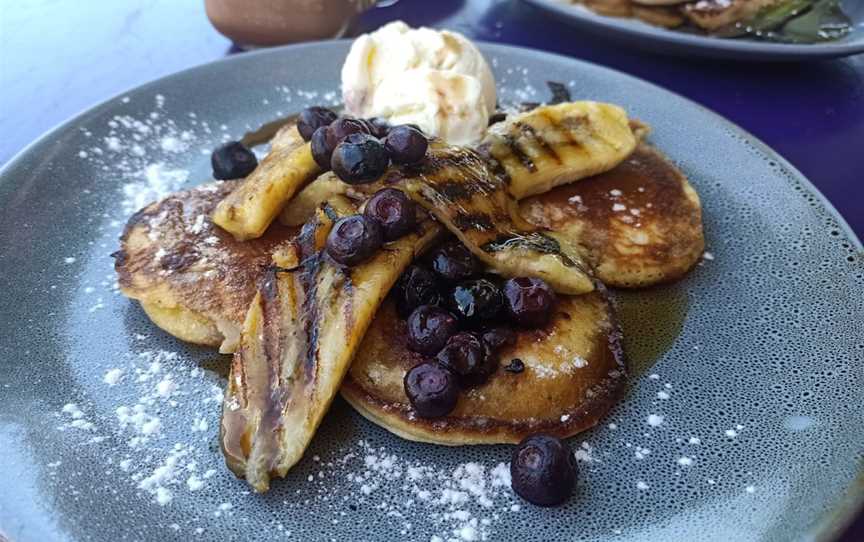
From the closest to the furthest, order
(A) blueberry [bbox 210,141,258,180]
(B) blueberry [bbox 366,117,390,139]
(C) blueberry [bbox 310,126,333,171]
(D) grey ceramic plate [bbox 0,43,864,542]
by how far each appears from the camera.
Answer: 1. (D) grey ceramic plate [bbox 0,43,864,542]
2. (C) blueberry [bbox 310,126,333,171]
3. (B) blueberry [bbox 366,117,390,139]
4. (A) blueberry [bbox 210,141,258,180]

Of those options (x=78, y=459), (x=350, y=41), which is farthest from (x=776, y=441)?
(x=350, y=41)

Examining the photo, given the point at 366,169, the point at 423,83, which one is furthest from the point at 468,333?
the point at 423,83

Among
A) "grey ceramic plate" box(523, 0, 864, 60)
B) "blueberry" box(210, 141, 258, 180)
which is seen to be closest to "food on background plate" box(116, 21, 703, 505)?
"blueberry" box(210, 141, 258, 180)

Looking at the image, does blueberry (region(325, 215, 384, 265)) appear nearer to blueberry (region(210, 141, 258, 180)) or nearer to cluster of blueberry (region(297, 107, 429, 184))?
cluster of blueberry (region(297, 107, 429, 184))

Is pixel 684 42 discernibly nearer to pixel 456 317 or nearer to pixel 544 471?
pixel 456 317

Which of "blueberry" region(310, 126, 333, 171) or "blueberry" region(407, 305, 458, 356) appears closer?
"blueberry" region(407, 305, 458, 356)

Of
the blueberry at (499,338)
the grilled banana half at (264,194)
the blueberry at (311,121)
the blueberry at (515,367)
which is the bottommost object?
the blueberry at (515,367)

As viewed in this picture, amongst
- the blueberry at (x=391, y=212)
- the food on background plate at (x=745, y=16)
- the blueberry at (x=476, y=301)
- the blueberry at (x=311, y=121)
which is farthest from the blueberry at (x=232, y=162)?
the food on background plate at (x=745, y=16)

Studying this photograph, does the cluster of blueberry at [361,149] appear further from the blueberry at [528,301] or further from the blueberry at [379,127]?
the blueberry at [528,301]
